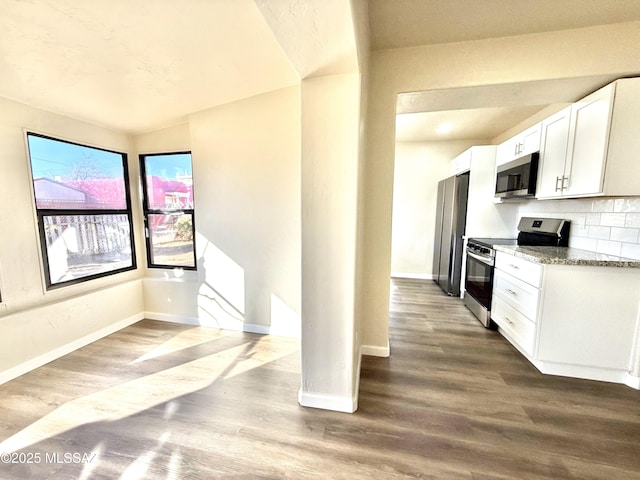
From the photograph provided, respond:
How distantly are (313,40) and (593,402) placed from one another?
2948 millimetres

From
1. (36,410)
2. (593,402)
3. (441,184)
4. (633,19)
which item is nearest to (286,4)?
(633,19)

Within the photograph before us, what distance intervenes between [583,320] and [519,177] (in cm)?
165

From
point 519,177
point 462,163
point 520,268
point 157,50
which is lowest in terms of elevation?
point 520,268

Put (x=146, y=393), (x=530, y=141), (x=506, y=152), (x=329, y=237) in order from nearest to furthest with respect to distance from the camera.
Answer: (x=329, y=237)
(x=146, y=393)
(x=530, y=141)
(x=506, y=152)

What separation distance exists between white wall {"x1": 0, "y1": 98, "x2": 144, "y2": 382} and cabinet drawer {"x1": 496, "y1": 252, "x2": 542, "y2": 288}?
429cm

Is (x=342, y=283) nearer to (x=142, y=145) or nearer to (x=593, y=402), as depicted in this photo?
(x=593, y=402)

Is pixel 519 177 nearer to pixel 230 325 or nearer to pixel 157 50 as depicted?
pixel 157 50

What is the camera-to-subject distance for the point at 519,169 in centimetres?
302

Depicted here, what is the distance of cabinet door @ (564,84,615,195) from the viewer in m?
2.02

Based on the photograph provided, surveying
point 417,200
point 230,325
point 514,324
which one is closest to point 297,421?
point 230,325

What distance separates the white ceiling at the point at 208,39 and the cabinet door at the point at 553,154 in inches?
14.0

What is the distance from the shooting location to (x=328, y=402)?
181 cm

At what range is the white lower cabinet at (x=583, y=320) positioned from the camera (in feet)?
6.62

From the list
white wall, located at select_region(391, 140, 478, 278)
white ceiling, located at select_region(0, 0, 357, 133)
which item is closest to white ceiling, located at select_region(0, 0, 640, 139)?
white ceiling, located at select_region(0, 0, 357, 133)
